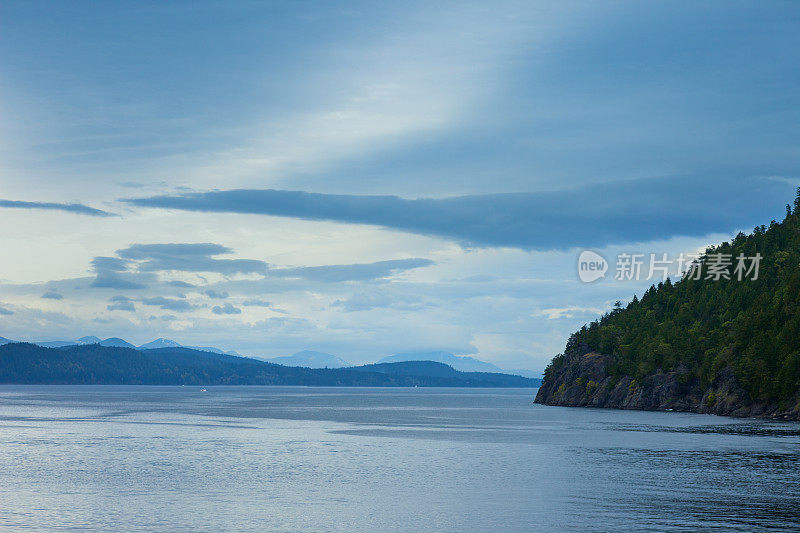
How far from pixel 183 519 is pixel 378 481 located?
2422 centimetres

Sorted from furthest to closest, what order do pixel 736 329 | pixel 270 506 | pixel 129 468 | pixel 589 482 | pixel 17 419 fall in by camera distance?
pixel 736 329 → pixel 17 419 → pixel 129 468 → pixel 589 482 → pixel 270 506

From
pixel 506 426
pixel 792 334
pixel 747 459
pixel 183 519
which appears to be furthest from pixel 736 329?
pixel 183 519

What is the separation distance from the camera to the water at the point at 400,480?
53.9 metres

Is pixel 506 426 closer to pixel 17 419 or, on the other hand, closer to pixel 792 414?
pixel 792 414

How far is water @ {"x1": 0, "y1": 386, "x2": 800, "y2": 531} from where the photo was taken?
53.9m

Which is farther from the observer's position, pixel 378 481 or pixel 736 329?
pixel 736 329

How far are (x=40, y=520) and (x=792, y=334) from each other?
149137 mm

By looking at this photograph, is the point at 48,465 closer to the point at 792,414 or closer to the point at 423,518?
the point at 423,518

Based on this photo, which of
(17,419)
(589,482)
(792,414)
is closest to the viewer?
(589,482)

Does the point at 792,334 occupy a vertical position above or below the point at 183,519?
above

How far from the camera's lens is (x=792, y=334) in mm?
161375

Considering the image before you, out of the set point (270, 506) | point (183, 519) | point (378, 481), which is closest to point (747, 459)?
point (378, 481)

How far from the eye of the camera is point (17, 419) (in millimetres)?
172500

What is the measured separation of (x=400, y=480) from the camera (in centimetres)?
7525
